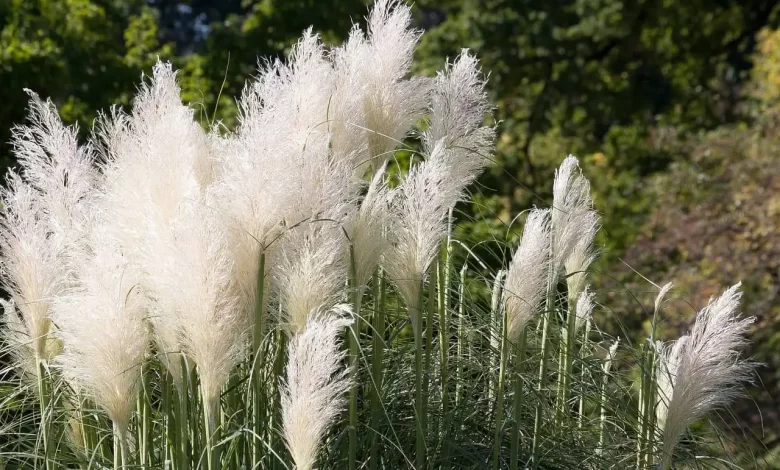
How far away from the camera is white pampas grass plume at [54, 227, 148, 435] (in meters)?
2.38

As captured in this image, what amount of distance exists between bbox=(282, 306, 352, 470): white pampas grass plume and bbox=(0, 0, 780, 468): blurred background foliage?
5243mm

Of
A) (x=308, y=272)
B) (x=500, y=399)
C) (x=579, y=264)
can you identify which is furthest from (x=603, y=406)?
(x=308, y=272)

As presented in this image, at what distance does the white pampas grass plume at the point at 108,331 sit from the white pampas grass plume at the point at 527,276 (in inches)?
33.2

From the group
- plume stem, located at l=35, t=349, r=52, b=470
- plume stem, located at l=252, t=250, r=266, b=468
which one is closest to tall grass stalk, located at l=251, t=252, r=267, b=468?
plume stem, located at l=252, t=250, r=266, b=468

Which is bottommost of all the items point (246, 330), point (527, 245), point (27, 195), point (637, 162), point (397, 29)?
point (246, 330)

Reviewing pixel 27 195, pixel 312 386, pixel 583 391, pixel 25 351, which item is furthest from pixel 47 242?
pixel 583 391

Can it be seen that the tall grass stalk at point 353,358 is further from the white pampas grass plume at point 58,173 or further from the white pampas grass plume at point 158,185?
the white pampas grass plume at point 58,173

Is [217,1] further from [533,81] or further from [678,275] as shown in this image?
[678,275]

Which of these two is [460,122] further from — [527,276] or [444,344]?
[444,344]

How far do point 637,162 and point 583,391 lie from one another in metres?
8.94

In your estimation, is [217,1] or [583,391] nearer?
[583,391]

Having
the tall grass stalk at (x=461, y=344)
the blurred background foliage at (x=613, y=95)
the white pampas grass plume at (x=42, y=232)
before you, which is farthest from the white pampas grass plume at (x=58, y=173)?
the blurred background foliage at (x=613, y=95)

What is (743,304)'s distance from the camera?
7.70 meters

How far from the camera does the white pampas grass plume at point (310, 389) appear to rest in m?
2.15
